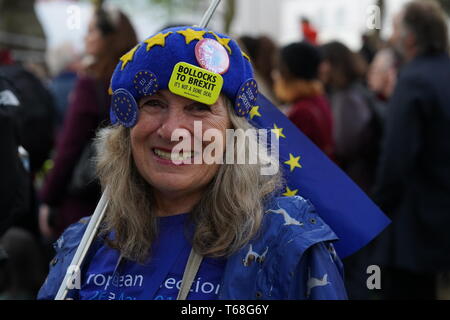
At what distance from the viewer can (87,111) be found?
4.25 m

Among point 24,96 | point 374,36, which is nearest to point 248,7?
point 374,36

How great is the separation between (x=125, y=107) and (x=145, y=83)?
0.12 m

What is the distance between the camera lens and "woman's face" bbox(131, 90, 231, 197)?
223 centimetres

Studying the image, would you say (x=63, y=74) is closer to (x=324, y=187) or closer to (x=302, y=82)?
(x=302, y=82)

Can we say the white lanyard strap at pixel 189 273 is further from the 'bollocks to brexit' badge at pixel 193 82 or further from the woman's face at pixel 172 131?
the 'bollocks to brexit' badge at pixel 193 82

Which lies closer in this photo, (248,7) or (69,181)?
(69,181)

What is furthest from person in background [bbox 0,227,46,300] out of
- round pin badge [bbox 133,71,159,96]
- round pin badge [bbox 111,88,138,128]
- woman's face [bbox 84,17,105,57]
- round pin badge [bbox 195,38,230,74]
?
round pin badge [bbox 195,38,230,74]

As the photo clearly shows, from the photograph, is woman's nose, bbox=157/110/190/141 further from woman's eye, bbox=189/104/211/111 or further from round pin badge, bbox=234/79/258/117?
round pin badge, bbox=234/79/258/117

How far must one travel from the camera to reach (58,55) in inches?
315

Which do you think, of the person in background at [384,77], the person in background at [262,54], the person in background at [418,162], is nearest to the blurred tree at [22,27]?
the person in background at [262,54]
